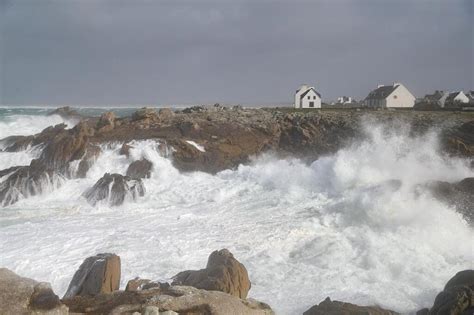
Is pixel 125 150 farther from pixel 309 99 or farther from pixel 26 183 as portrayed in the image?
pixel 309 99

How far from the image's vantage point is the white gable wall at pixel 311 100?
52375 millimetres

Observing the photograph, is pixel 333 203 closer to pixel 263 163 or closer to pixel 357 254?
pixel 357 254

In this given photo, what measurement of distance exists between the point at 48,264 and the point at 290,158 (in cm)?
1562

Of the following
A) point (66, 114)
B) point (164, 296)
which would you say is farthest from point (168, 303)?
point (66, 114)

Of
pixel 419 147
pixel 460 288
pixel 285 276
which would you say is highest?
pixel 419 147

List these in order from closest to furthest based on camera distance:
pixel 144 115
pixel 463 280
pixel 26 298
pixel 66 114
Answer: pixel 26 298 → pixel 463 280 → pixel 144 115 → pixel 66 114

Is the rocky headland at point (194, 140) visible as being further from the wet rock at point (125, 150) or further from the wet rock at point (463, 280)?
the wet rock at point (463, 280)

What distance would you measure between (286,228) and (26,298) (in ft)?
29.6

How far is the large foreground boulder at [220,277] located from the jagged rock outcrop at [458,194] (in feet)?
28.0

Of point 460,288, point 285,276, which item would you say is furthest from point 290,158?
point 460,288

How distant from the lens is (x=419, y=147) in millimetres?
21438

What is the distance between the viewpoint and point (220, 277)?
8008 mm

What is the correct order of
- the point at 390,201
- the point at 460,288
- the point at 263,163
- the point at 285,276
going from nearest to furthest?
the point at 460,288 → the point at 285,276 → the point at 390,201 → the point at 263,163

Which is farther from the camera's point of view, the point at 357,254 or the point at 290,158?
the point at 290,158
